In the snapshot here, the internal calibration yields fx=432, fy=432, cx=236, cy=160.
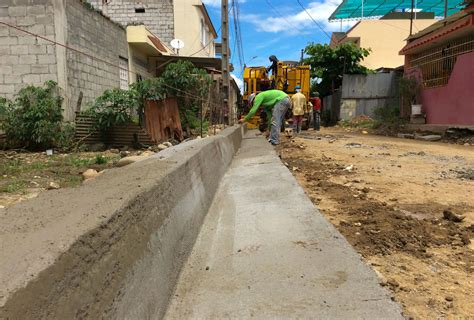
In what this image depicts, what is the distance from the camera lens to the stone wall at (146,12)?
23875mm

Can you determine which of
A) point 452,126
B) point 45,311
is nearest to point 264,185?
point 45,311

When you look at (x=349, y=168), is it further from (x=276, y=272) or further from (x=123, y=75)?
(x=123, y=75)

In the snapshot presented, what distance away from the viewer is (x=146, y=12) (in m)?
24.1

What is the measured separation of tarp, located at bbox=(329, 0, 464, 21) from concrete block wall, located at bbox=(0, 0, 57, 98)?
2907cm

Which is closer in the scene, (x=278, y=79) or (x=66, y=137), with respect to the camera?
(x=66, y=137)

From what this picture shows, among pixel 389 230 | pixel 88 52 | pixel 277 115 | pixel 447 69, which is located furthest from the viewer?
pixel 447 69

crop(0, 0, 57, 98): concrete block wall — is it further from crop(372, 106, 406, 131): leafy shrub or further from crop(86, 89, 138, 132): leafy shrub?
crop(372, 106, 406, 131): leafy shrub

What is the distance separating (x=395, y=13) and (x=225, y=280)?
36086mm

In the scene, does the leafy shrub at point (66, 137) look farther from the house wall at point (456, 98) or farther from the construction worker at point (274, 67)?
the house wall at point (456, 98)

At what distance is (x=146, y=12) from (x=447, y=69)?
52.6ft

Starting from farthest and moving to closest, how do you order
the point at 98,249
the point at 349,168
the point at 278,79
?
1. the point at 278,79
2. the point at 349,168
3. the point at 98,249

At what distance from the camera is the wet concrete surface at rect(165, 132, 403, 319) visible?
8.06 feet

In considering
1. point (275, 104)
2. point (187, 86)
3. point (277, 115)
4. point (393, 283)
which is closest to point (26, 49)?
point (187, 86)

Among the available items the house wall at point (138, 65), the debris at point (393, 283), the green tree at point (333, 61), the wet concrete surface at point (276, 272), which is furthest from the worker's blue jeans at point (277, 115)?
the green tree at point (333, 61)
